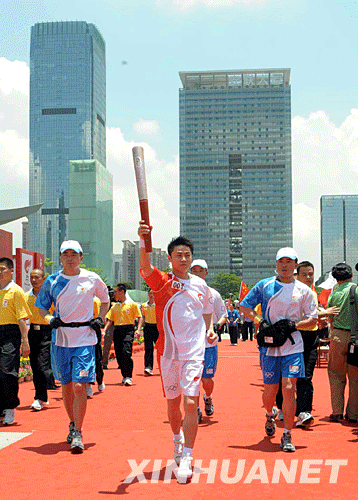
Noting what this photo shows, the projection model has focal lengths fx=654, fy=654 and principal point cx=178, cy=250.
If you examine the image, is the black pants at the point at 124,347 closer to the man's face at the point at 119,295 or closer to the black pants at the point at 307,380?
the man's face at the point at 119,295

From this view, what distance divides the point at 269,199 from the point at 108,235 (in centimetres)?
6446

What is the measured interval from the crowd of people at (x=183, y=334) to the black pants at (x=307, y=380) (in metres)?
0.01

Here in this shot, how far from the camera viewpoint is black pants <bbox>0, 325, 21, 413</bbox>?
7.80 metres

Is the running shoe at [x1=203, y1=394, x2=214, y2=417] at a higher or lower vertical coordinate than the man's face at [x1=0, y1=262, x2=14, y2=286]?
lower

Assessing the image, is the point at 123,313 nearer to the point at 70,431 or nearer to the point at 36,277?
the point at 36,277

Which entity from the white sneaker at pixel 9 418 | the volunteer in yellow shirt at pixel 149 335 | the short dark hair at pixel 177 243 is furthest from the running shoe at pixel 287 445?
the volunteer in yellow shirt at pixel 149 335

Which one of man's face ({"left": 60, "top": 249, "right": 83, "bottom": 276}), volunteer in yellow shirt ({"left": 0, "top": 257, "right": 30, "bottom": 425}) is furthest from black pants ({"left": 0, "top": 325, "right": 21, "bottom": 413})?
man's face ({"left": 60, "top": 249, "right": 83, "bottom": 276})

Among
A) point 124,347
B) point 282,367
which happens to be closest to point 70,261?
point 282,367

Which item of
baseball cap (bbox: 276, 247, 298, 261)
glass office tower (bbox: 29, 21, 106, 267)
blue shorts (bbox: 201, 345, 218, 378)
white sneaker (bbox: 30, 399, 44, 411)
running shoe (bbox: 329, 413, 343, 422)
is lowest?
white sneaker (bbox: 30, 399, 44, 411)

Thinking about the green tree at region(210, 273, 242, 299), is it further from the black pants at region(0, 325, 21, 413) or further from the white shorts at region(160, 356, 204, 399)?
the white shorts at region(160, 356, 204, 399)

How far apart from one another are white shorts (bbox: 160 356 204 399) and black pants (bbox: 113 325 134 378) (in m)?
6.75

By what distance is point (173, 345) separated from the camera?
5.51 m

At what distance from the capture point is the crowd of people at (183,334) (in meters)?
5.51

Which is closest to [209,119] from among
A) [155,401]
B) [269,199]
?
[269,199]
